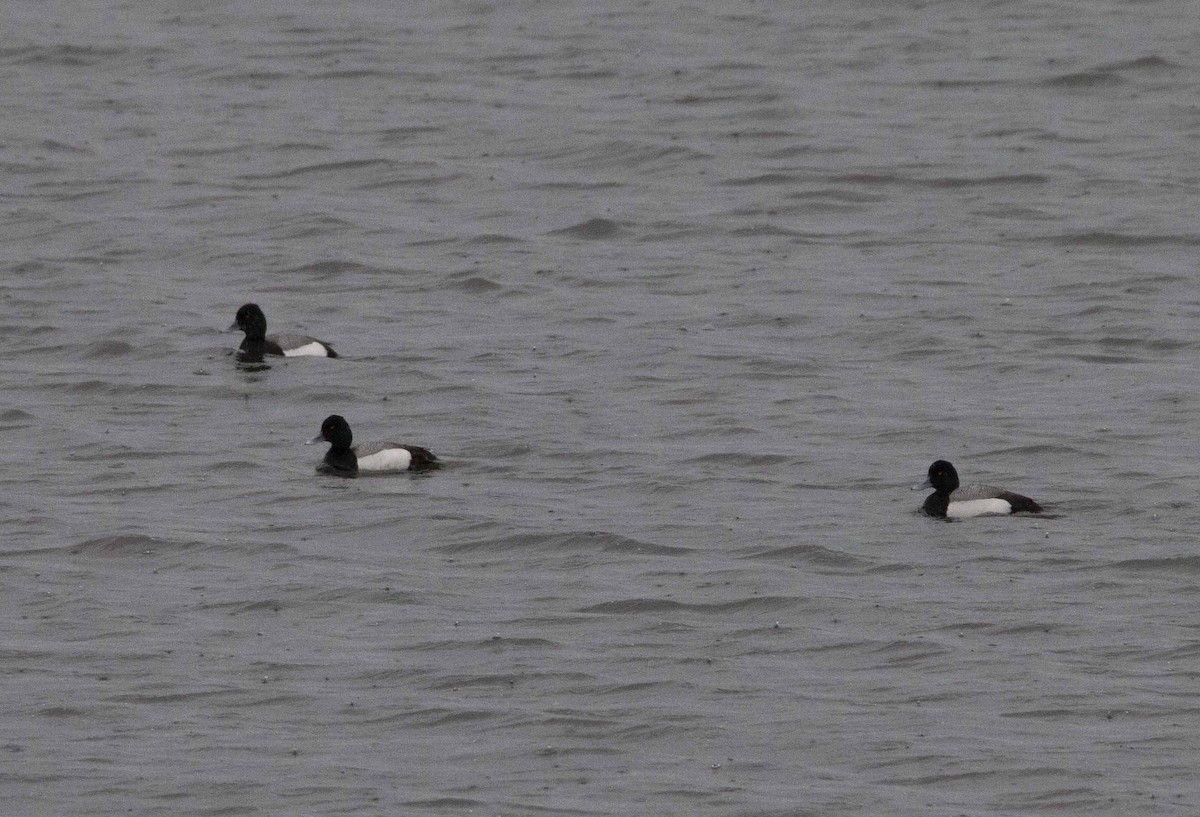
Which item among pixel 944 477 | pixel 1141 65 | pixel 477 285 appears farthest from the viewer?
pixel 1141 65

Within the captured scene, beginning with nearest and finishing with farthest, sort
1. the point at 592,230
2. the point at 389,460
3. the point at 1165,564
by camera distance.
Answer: the point at 1165,564
the point at 389,460
the point at 592,230

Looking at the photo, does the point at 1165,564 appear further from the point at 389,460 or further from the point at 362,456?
the point at 362,456

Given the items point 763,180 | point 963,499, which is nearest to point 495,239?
point 763,180

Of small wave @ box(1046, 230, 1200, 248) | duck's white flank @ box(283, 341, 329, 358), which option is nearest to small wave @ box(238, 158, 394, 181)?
duck's white flank @ box(283, 341, 329, 358)

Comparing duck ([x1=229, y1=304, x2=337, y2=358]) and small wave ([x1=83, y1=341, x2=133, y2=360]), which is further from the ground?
duck ([x1=229, y1=304, x2=337, y2=358])

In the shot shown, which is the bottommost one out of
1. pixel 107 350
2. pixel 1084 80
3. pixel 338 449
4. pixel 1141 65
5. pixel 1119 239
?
pixel 107 350

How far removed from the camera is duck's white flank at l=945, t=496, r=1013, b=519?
54.5 feet

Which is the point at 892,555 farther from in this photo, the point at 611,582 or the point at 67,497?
Answer: the point at 67,497

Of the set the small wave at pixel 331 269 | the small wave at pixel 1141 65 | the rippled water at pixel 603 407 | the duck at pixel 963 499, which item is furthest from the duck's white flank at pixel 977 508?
the small wave at pixel 1141 65

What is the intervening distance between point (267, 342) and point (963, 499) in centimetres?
754

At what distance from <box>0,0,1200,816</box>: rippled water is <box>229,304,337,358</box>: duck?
0.48 ft

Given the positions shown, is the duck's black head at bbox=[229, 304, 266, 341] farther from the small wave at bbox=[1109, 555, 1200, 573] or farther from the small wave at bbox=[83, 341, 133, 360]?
the small wave at bbox=[1109, 555, 1200, 573]

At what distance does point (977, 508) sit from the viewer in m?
16.6

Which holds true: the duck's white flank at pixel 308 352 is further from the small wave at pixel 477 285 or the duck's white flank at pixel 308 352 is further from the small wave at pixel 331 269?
the small wave at pixel 331 269
